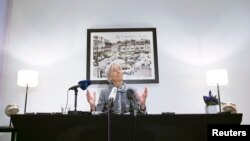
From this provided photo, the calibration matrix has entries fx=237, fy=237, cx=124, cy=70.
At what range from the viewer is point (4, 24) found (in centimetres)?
304

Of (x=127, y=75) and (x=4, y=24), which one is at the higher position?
(x=4, y=24)

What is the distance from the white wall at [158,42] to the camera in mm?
2953

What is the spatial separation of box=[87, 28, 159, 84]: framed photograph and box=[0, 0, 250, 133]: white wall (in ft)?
0.28

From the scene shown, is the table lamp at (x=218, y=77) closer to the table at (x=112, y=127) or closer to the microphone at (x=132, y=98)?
the microphone at (x=132, y=98)

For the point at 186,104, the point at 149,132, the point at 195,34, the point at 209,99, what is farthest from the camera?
the point at 195,34

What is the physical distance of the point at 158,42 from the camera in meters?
3.11

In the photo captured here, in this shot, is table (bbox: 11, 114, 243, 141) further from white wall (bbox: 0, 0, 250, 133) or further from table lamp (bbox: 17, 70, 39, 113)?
white wall (bbox: 0, 0, 250, 133)

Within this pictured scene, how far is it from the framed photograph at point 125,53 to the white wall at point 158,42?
84mm

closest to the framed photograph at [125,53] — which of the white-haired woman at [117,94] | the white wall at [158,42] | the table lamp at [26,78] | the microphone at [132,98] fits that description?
the white wall at [158,42]

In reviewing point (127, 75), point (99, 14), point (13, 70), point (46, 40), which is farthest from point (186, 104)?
point (13, 70)

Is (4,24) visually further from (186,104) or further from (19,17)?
(186,104)

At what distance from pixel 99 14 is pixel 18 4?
1114 millimetres

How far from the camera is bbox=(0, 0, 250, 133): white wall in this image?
2.95m

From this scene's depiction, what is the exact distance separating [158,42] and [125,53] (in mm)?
459
